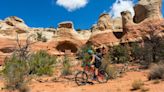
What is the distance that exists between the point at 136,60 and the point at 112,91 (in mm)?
17744

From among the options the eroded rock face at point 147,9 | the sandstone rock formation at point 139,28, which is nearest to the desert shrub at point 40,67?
the sandstone rock formation at point 139,28

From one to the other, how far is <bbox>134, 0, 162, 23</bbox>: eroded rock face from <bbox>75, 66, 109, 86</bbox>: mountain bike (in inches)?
922

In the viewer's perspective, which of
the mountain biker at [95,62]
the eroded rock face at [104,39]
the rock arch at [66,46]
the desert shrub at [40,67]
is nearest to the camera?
the mountain biker at [95,62]

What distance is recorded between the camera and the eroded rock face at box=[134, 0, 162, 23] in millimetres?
36625

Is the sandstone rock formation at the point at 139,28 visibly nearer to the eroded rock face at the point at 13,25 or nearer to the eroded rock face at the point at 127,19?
the eroded rock face at the point at 127,19

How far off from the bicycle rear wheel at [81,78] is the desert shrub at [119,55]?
50.7 feet

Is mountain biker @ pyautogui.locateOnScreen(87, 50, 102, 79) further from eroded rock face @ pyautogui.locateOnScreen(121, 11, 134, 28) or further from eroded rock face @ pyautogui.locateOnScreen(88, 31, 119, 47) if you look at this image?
eroded rock face @ pyautogui.locateOnScreen(121, 11, 134, 28)

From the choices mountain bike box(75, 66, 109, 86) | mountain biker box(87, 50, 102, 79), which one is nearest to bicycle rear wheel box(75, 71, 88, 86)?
mountain bike box(75, 66, 109, 86)

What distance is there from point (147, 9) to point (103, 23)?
8.23 metres

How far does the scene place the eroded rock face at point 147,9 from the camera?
36625 mm

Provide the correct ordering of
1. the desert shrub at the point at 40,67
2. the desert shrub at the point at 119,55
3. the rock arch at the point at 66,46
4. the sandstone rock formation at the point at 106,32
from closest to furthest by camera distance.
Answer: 1. the desert shrub at the point at 40,67
2. the desert shrub at the point at 119,55
3. the sandstone rock formation at the point at 106,32
4. the rock arch at the point at 66,46

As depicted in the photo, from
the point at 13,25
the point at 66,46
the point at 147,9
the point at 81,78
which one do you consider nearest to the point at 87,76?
the point at 81,78

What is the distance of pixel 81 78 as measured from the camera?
14.0 meters

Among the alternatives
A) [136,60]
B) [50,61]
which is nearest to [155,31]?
[136,60]
